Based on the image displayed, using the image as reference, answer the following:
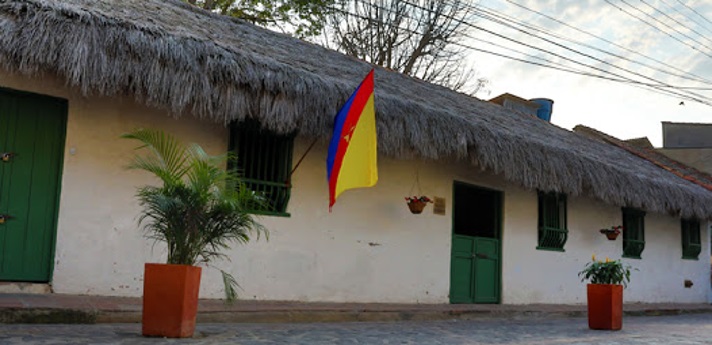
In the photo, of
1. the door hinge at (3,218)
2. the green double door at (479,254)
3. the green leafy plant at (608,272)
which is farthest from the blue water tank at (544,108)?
the door hinge at (3,218)

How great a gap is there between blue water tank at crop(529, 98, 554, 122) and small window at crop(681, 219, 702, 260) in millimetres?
4978

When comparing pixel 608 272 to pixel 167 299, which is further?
pixel 608 272

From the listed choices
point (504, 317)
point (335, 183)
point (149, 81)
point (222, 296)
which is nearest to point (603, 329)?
point (504, 317)

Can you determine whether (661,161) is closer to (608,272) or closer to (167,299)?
(608,272)

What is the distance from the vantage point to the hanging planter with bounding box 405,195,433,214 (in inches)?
368

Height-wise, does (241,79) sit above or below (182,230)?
above

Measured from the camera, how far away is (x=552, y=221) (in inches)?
472

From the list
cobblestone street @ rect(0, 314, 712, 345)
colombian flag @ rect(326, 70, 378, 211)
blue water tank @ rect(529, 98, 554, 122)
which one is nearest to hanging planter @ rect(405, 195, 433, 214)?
cobblestone street @ rect(0, 314, 712, 345)

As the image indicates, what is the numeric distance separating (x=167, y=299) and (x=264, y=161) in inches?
125

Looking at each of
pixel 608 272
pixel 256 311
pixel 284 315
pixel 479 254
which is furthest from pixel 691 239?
pixel 256 311

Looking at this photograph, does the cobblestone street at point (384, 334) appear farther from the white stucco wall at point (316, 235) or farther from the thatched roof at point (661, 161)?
the thatched roof at point (661, 161)

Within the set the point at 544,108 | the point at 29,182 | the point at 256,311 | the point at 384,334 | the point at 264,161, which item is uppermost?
the point at 544,108

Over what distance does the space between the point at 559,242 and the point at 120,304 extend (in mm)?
8218

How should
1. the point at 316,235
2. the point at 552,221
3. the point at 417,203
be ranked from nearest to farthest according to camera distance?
the point at 316,235 → the point at 417,203 → the point at 552,221
